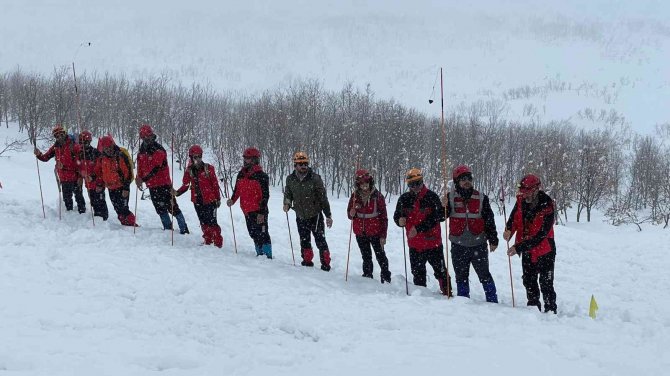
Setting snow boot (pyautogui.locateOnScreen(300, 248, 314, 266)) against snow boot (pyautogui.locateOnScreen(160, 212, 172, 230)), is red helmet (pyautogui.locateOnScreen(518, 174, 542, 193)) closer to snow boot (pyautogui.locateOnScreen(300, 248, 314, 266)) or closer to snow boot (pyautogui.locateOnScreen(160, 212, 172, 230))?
snow boot (pyautogui.locateOnScreen(300, 248, 314, 266))

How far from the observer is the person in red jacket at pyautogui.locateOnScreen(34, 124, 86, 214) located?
9.56 meters

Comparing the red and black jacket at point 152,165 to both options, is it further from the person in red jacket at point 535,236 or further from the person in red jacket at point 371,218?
the person in red jacket at point 535,236

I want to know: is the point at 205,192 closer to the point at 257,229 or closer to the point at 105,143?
the point at 257,229

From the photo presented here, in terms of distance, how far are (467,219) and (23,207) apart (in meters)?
8.38

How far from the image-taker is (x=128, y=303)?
5547 mm

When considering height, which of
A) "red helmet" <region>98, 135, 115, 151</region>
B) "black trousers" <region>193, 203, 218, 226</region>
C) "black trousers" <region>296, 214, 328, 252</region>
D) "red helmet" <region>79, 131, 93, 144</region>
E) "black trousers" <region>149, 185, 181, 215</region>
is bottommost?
"black trousers" <region>296, 214, 328, 252</region>

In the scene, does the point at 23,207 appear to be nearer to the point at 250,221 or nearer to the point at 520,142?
the point at 250,221

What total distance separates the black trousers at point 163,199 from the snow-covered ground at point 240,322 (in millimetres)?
592

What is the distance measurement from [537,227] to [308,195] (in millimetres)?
3533

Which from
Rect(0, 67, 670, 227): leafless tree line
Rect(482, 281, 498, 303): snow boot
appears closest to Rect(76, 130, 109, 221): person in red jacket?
Rect(482, 281, 498, 303): snow boot

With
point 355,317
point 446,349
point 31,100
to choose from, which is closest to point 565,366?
point 446,349

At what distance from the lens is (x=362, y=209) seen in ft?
26.2

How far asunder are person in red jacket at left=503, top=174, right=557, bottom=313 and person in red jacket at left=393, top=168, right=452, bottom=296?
3.43 ft

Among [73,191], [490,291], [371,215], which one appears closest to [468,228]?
[490,291]
